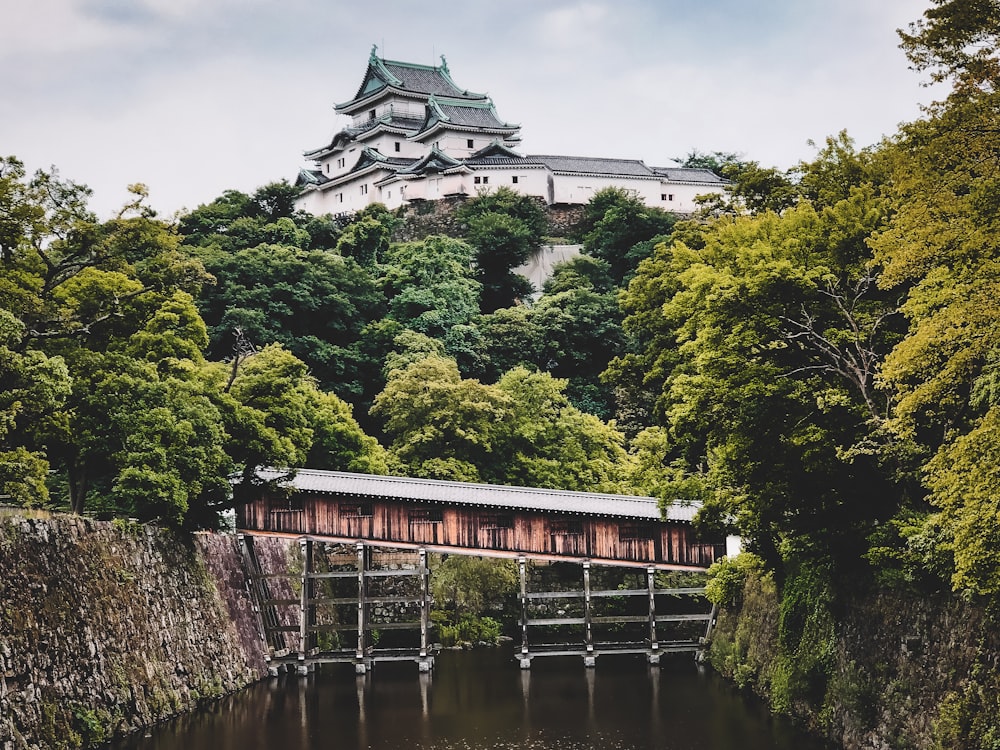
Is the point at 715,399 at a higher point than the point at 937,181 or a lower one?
lower

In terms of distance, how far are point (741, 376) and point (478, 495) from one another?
14003mm

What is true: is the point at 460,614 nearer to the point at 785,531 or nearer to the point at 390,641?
the point at 390,641

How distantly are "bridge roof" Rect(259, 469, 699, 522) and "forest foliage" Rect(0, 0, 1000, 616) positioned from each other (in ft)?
4.16

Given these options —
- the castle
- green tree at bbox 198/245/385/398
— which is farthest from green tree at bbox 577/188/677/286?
green tree at bbox 198/245/385/398

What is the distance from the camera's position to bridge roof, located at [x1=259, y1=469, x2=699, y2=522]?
96.0 ft

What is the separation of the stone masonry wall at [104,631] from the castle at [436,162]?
1848 inches

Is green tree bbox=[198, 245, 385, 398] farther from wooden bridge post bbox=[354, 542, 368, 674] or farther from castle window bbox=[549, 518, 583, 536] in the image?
castle window bbox=[549, 518, 583, 536]

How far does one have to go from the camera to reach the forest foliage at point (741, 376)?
35.1 feet

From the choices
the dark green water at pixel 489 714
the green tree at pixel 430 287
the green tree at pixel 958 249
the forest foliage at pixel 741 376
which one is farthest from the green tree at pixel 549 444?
the green tree at pixel 958 249

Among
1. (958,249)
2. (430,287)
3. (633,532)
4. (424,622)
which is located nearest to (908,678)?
(958,249)

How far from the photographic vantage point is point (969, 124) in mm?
10359

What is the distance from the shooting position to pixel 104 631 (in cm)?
1853

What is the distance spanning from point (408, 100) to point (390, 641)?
51775 mm

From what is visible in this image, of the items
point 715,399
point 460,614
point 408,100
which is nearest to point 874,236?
point 715,399
